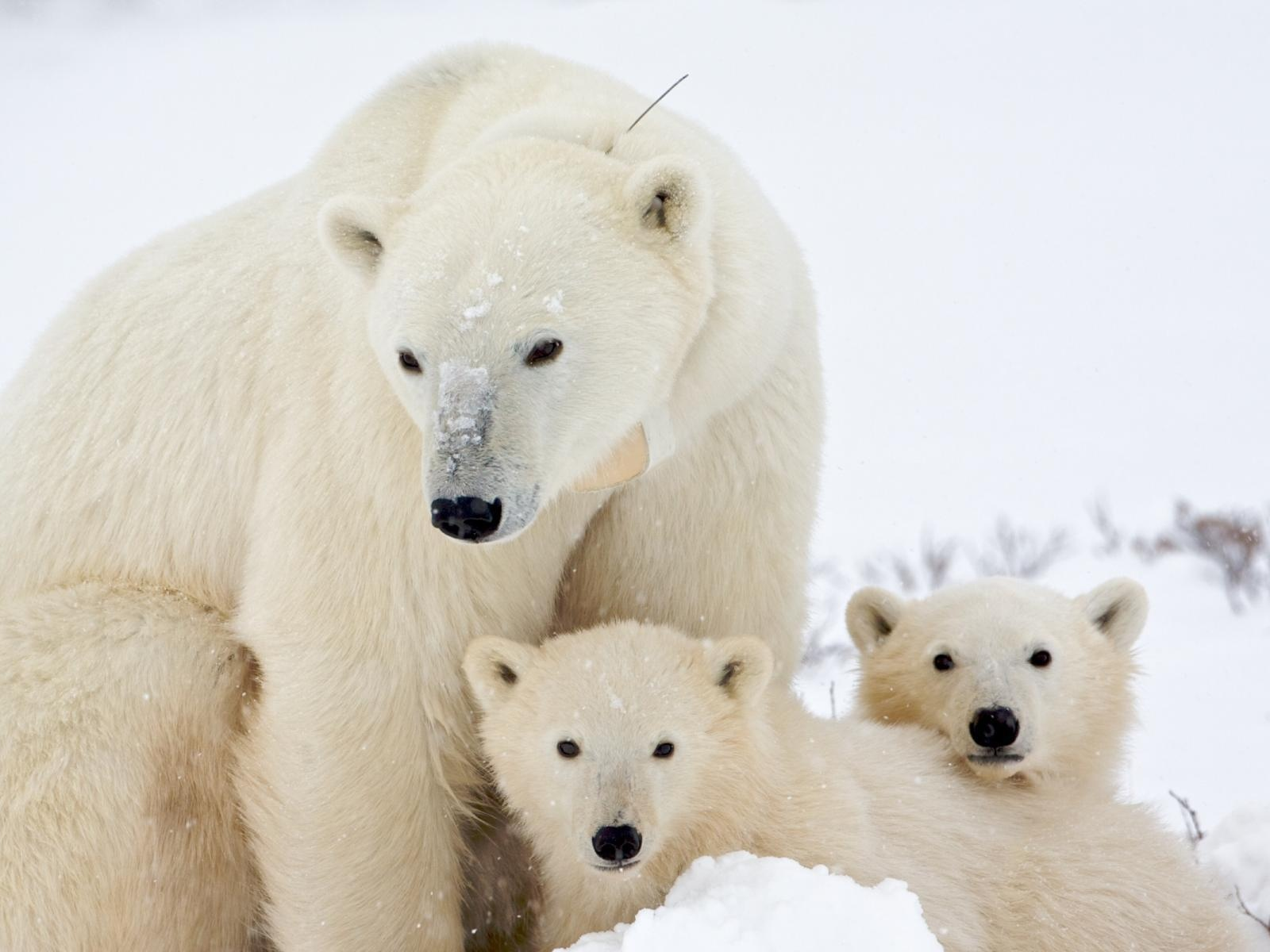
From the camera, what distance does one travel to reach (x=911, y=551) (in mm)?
13320

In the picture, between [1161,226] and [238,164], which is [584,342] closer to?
[1161,226]

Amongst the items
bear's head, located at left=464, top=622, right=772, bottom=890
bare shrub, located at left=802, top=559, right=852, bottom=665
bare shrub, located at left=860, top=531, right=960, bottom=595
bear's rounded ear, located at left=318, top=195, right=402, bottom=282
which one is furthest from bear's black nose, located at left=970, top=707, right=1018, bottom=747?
bare shrub, located at left=860, top=531, right=960, bottom=595

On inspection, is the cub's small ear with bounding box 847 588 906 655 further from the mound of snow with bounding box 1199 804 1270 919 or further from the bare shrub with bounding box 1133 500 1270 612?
the bare shrub with bounding box 1133 500 1270 612

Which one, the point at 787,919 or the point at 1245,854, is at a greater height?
the point at 787,919

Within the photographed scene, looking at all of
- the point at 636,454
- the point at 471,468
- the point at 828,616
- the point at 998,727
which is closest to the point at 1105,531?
the point at 828,616

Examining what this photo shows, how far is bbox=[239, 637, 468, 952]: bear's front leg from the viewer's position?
3162 millimetres

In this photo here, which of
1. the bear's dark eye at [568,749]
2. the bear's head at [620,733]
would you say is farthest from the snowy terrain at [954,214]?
the bear's dark eye at [568,749]

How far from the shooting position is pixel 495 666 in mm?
3107

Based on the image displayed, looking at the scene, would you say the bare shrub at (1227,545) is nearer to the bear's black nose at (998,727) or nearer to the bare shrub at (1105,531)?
the bare shrub at (1105,531)

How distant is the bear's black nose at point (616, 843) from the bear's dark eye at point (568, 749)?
0.27 meters

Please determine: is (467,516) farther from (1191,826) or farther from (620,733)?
(1191,826)

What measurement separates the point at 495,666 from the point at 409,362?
80 centimetres

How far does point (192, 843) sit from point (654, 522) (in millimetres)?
1456

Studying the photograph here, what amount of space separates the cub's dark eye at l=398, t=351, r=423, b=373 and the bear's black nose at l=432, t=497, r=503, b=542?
12.9 inches
